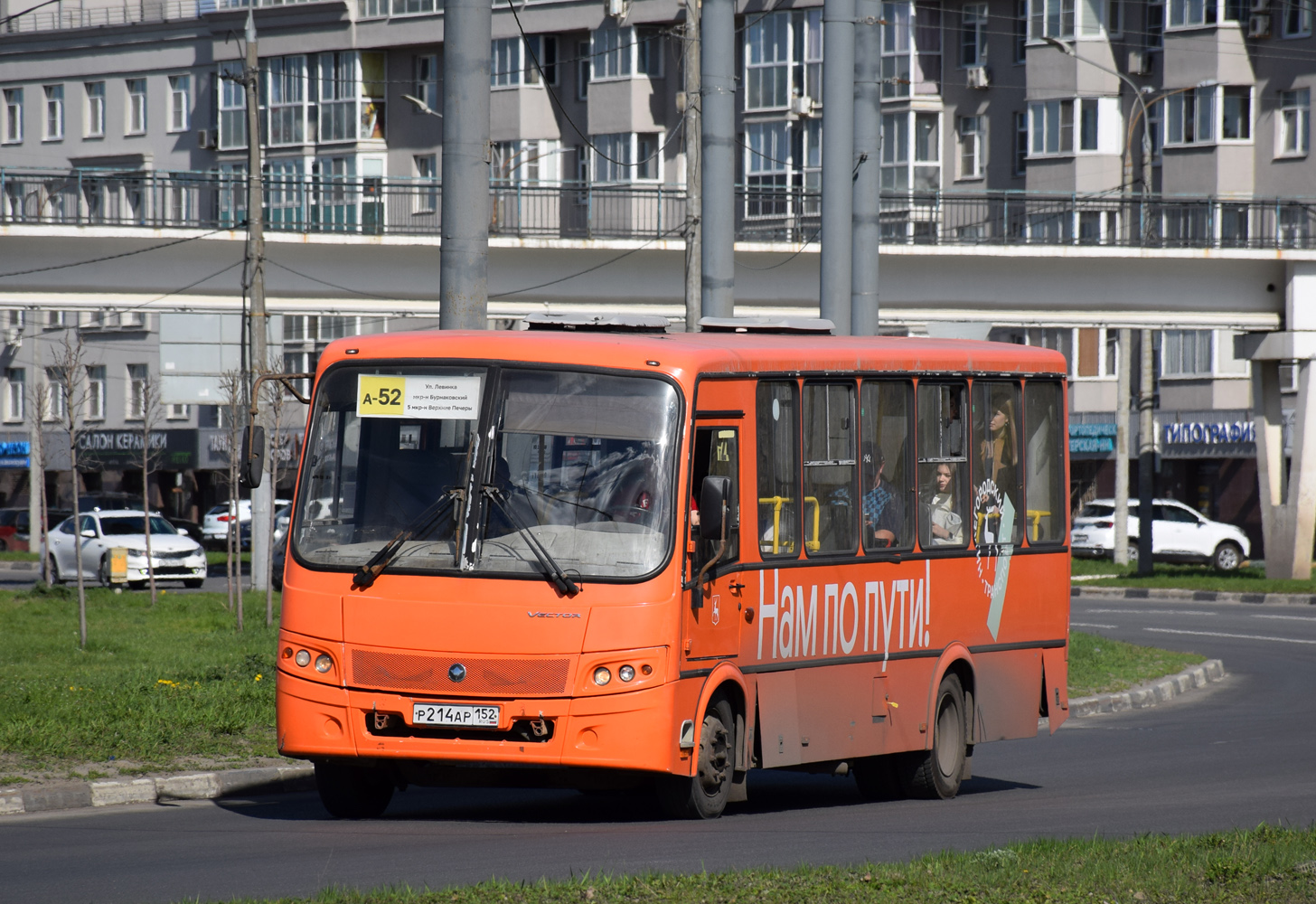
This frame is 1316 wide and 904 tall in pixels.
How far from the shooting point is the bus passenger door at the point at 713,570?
10.2 metres

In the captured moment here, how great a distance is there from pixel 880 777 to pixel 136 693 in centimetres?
562

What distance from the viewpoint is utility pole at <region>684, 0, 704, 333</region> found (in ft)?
80.3

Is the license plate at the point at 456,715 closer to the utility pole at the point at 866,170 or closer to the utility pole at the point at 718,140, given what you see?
the utility pole at the point at 718,140

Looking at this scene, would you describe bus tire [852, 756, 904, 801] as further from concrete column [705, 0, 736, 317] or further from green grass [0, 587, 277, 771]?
concrete column [705, 0, 736, 317]

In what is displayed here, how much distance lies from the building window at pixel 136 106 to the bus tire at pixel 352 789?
65382 mm

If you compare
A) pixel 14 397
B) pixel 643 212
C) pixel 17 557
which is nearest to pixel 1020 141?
pixel 643 212

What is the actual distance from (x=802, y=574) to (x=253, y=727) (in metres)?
4.31

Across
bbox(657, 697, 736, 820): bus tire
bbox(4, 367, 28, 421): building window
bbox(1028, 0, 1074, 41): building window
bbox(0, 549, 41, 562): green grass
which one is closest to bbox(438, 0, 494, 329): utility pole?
bbox(657, 697, 736, 820): bus tire

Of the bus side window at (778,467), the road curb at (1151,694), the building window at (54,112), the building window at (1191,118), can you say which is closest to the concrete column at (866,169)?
the road curb at (1151,694)

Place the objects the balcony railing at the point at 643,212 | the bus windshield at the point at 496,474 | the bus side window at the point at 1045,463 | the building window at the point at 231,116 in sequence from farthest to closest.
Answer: the building window at the point at 231,116, the balcony railing at the point at 643,212, the bus side window at the point at 1045,463, the bus windshield at the point at 496,474

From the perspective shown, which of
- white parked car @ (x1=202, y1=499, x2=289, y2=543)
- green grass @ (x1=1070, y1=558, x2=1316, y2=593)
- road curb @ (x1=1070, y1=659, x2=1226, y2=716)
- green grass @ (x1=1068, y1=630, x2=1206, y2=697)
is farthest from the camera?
white parked car @ (x1=202, y1=499, x2=289, y2=543)

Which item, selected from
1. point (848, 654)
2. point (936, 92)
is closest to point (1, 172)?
point (848, 654)

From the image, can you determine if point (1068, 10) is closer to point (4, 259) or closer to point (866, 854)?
point (4, 259)

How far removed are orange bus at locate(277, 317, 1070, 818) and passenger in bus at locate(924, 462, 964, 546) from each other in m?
0.45
